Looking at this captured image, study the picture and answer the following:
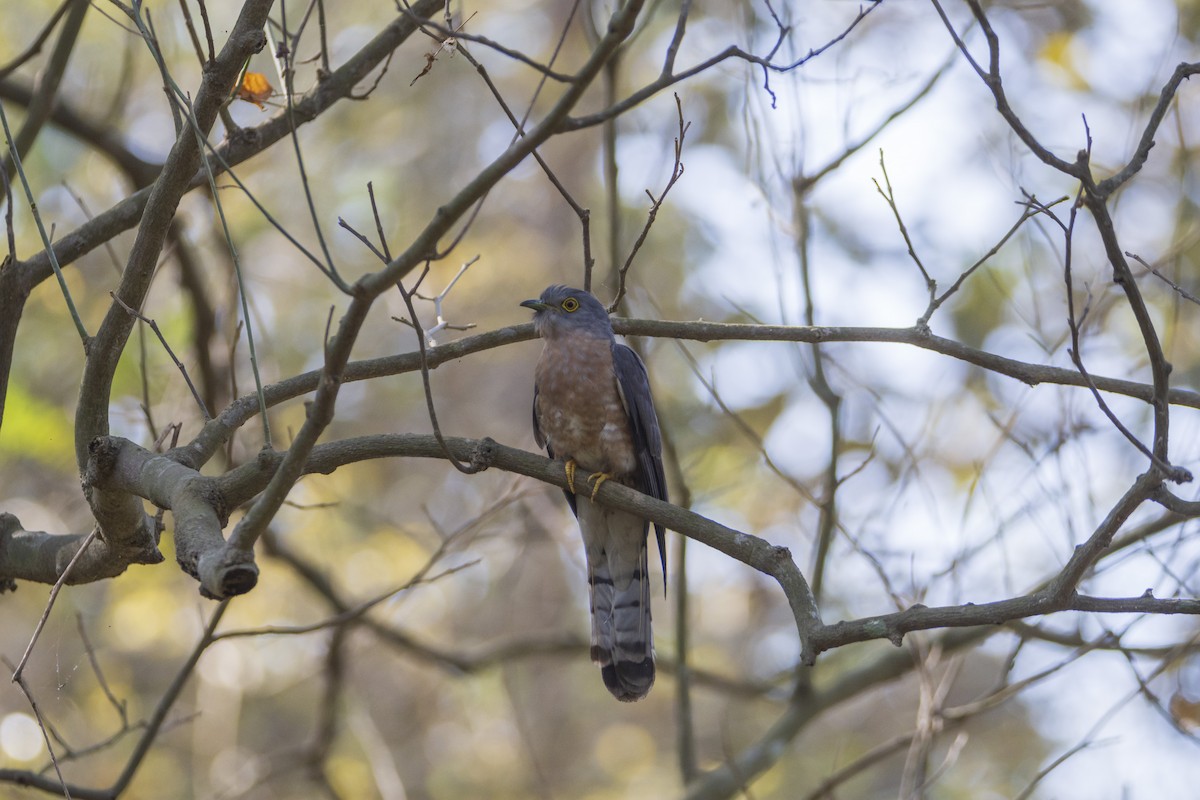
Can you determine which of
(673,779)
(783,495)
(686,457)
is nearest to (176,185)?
(686,457)

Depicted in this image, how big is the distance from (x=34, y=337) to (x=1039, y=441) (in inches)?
284

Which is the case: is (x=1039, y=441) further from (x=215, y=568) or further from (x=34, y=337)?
(x=34, y=337)

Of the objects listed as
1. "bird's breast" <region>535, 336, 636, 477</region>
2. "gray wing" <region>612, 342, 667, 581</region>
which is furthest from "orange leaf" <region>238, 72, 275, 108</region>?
"gray wing" <region>612, 342, 667, 581</region>

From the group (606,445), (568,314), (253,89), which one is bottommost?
(606,445)

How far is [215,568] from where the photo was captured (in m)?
2.54

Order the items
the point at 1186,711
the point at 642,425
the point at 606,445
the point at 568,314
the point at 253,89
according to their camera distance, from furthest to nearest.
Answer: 1. the point at 568,314
2. the point at 642,425
3. the point at 606,445
4. the point at 1186,711
5. the point at 253,89

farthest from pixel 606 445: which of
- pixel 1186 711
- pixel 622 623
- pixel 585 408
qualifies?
pixel 1186 711

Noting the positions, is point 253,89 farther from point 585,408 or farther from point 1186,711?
point 1186,711

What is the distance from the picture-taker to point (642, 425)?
563 cm

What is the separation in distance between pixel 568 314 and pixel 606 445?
799 mm

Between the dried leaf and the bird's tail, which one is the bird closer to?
the bird's tail

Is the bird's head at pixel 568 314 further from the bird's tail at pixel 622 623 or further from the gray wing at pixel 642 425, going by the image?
the bird's tail at pixel 622 623

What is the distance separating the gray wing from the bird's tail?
0.61 ft

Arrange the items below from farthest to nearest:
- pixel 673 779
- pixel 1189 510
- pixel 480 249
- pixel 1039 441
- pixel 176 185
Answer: pixel 480 249, pixel 673 779, pixel 1039 441, pixel 176 185, pixel 1189 510
